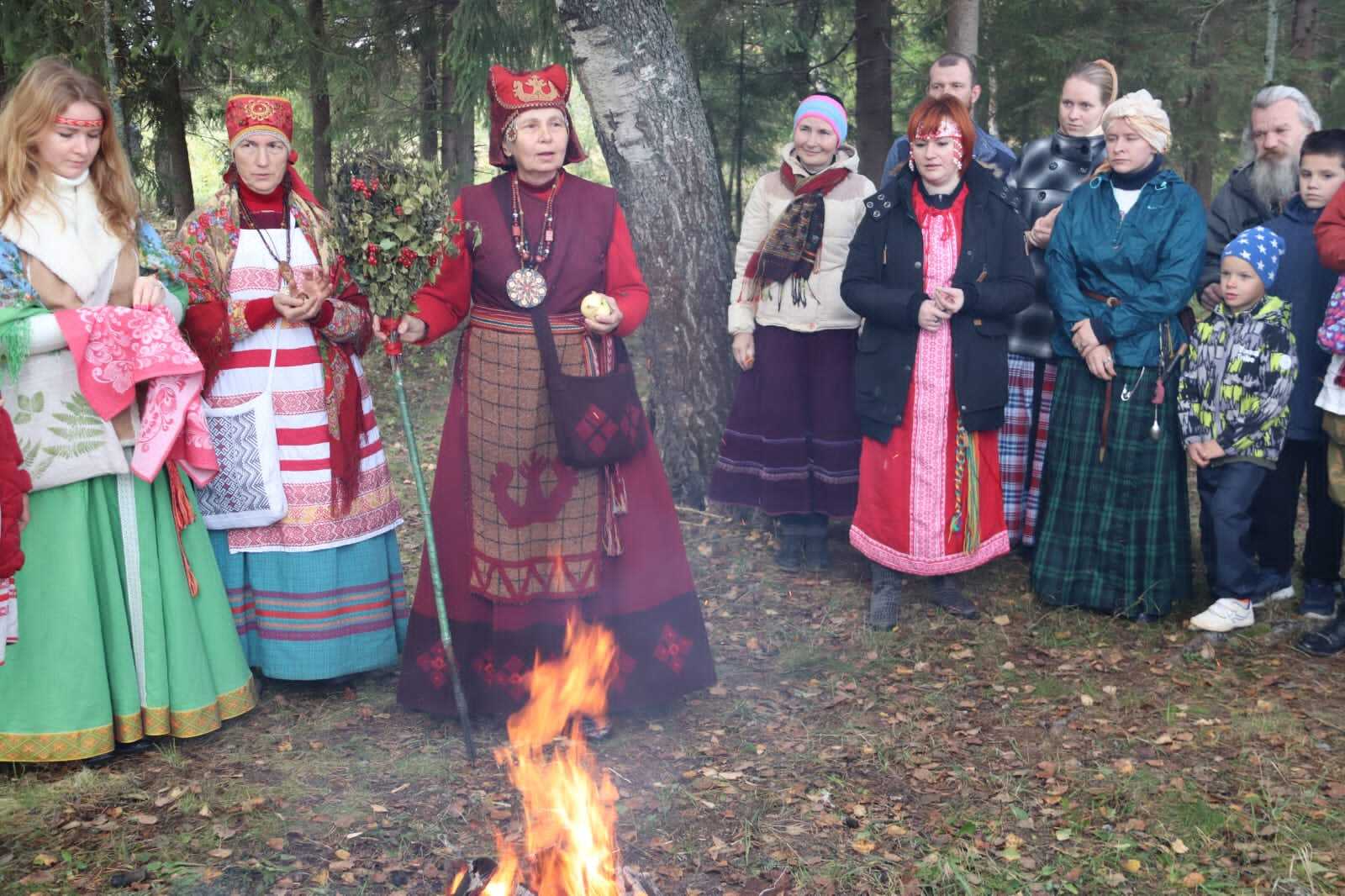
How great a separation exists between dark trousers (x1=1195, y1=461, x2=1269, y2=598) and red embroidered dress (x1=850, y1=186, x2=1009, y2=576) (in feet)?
2.90

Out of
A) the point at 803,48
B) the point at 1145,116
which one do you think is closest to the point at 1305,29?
the point at 803,48

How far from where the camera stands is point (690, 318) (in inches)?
256

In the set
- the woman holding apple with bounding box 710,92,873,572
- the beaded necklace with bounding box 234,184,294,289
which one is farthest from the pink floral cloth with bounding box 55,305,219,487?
the woman holding apple with bounding box 710,92,873,572

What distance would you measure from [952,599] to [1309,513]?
160 cm

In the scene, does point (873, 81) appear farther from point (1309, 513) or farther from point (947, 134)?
point (1309, 513)

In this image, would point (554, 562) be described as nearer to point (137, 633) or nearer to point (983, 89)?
point (137, 633)

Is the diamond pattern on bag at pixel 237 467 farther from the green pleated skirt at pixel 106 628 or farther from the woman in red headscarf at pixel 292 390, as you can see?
the green pleated skirt at pixel 106 628

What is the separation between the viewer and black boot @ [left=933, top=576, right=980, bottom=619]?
17.9ft

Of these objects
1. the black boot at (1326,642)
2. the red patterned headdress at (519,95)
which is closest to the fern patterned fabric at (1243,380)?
the black boot at (1326,642)

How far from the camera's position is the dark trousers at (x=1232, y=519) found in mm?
4969

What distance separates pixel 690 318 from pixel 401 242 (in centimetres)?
286

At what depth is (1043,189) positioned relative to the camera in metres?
5.70

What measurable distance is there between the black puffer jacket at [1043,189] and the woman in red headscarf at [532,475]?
2268 millimetres

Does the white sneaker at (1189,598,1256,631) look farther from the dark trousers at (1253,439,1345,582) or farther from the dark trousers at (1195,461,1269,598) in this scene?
the dark trousers at (1253,439,1345,582)
